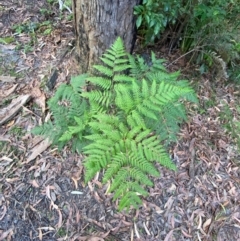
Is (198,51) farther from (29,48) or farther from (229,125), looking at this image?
(29,48)

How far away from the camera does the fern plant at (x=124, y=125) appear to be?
181cm

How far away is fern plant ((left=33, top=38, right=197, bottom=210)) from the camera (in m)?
1.81

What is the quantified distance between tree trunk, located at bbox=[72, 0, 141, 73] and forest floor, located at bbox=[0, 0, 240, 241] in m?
0.36

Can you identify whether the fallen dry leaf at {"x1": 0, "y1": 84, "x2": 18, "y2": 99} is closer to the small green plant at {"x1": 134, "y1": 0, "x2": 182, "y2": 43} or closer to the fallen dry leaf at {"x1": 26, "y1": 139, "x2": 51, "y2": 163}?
the fallen dry leaf at {"x1": 26, "y1": 139, "x2": 51, "y2": 163}

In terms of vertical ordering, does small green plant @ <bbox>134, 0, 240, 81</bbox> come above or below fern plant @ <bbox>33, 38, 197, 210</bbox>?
above

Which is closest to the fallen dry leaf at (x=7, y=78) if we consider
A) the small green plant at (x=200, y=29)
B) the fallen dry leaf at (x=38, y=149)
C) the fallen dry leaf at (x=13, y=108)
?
the fallen dry leaf at (x=13, y=108)

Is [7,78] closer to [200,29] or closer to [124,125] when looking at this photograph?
[124,125]

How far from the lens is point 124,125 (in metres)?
1.99

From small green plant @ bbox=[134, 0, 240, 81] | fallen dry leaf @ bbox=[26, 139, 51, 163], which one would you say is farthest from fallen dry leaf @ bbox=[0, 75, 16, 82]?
small green plant @ bbox=[134, 0, 240, 81]

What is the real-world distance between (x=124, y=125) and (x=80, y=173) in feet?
2.07

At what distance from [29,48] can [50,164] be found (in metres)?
1.27

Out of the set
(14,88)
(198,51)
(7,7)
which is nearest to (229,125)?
(198,51)

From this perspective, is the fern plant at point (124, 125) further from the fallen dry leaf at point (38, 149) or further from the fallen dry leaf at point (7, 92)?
the fallen dry leaf at point (7, 92)

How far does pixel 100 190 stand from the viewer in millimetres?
2322
